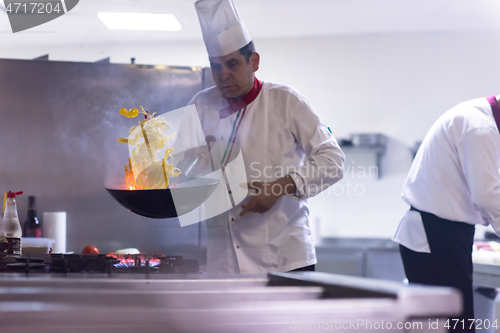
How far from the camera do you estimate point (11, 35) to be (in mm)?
2020

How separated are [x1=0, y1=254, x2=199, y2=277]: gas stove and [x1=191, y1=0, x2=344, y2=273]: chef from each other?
0.29m

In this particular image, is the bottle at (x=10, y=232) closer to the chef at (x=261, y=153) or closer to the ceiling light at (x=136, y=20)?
the chef at (x=261, y=153)

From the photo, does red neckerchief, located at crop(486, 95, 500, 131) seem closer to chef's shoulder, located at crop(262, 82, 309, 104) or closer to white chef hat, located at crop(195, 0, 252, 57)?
chef's shoulder, located at crop(262, 82, 309, 104)

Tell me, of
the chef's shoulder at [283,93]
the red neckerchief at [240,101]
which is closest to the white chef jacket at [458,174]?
the chef's shoulder at [283,93]

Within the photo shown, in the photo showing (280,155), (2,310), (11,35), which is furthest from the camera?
(11,35)

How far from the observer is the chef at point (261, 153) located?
1.25 metres

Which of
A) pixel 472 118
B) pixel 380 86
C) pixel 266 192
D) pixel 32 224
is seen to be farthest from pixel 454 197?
pixel 380 86

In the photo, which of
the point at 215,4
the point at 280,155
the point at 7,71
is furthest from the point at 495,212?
the point at 7,71

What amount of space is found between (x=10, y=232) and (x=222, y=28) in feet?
3.15

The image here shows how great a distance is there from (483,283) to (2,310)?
1733 millimetres

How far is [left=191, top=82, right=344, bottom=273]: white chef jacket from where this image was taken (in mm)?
1265

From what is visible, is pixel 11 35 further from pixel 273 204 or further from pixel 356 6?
pixel 356 6

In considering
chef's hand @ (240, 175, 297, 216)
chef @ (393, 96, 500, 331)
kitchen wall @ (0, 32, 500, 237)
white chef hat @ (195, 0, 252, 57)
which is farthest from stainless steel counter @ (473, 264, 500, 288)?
kitchen wall @ (0, 32, 500, 237)

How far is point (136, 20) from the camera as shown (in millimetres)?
1829
